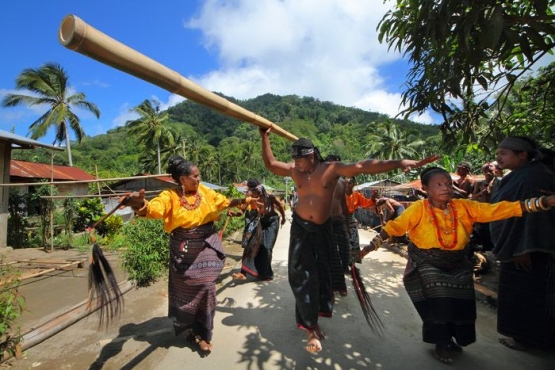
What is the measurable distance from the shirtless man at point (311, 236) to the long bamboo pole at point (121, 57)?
1.51 meters

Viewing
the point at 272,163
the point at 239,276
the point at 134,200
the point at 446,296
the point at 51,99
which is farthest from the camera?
the point at 51,99

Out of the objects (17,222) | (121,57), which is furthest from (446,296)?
(17,222)

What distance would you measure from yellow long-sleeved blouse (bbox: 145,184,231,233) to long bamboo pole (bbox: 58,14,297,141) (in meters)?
1.51

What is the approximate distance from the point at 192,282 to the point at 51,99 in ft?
104

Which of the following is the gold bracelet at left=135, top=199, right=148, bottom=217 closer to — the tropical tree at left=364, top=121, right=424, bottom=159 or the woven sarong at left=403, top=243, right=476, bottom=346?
the woven sarong at left=403, top=243, right=476, bottom=346

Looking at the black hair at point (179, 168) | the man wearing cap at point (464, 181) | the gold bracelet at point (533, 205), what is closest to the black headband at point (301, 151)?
the black hair at point (179, 168)

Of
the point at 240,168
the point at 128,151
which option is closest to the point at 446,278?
the point at 240,168

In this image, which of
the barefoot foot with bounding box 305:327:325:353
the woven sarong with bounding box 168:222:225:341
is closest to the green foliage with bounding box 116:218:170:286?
the woven sarong with bounding box 168:222:225:341

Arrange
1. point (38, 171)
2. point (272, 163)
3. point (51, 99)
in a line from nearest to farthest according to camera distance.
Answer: point (272, 163) < point (38, 171) < point (51, 99)

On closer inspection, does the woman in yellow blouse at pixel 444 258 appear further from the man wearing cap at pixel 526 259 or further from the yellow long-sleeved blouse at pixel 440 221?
the man wearing cap at pixel 526 259

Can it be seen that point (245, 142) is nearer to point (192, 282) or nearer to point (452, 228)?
Result: point (192, 282)

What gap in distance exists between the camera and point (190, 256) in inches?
139

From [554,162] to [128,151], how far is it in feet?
239

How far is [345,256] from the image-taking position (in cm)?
508
